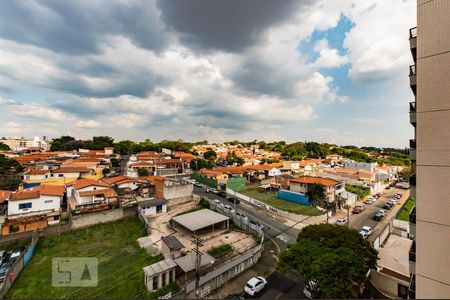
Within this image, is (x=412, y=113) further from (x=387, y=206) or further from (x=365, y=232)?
(x=387, y=206)

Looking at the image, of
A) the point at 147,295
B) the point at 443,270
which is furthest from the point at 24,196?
the point at 443,270

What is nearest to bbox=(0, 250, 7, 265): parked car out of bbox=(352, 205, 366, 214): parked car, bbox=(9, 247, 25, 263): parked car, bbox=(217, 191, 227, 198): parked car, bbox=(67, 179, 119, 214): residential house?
bbox=(9, 247, 25, 263): parked car

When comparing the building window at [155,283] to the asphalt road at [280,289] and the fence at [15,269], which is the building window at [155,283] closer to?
the asphalt road at [280,289]

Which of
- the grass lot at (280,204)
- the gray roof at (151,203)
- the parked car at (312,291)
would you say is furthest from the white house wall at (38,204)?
the parked car at (312,291)

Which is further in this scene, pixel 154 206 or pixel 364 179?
pixel 364 179

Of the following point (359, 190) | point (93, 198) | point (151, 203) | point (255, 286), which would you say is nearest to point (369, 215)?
point (359, 190)

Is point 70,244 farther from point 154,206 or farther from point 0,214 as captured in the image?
point 0,214
